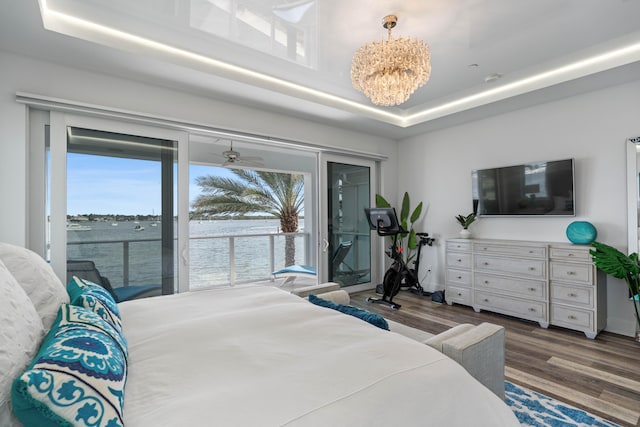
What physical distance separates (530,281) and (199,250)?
16.5 feet

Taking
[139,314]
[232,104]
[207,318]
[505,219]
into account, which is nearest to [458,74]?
[505,219]

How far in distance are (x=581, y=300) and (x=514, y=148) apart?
1964 mm

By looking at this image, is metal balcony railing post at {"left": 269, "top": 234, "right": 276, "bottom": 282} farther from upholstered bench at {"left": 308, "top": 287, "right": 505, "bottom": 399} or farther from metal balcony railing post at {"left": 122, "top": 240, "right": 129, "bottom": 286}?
upholstered bench at {"left": 308, "top": 287, "right": 505, "bottom": 399}

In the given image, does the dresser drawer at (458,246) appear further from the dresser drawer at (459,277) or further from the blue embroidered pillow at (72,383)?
the blue embroidered pillow at (72,383)

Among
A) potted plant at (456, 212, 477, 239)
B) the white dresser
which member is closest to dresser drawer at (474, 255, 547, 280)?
the white dresser

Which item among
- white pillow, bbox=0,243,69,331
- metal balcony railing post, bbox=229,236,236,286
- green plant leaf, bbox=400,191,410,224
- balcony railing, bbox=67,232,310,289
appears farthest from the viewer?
metal balcony railing post, bbox=229,236,236,286

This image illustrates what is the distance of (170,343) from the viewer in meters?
1.32

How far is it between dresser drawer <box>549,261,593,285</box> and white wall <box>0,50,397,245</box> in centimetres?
360

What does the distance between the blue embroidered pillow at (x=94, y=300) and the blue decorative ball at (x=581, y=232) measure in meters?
4.23

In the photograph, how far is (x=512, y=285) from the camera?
144 inches

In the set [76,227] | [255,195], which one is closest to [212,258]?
[255,195]

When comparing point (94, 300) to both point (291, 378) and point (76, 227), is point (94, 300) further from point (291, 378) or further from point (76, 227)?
point (76, 227)

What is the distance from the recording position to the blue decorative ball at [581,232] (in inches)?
129

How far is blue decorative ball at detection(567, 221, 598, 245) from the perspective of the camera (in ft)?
10.8
